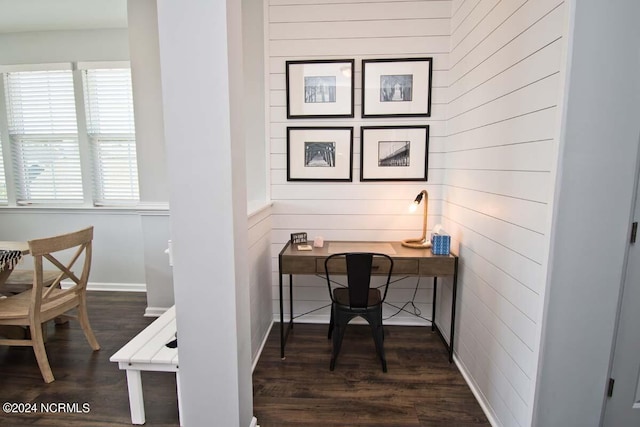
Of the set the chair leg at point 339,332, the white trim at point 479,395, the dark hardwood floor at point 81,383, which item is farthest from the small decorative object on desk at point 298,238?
the white trim at point 479,395

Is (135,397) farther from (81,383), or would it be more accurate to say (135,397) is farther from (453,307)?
(453,307)

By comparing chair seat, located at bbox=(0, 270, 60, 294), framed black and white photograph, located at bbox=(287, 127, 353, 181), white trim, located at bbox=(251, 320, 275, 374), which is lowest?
white trim, located at bbox=(251, 320, 275, 374)

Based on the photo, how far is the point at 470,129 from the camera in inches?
82.6

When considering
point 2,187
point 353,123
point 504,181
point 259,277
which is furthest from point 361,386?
point 2,187

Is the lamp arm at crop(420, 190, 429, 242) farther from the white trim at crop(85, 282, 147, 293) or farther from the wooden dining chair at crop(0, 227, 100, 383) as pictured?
the white trim at crop(85, 282, 147, 293)

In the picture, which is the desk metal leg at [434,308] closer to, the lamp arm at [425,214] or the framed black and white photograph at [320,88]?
the lamp arm at [425,214]

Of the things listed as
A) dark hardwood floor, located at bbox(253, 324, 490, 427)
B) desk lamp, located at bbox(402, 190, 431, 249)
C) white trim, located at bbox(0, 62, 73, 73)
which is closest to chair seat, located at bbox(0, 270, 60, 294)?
dark hardwood floor, located at bbox(253, 324, 490, 427)

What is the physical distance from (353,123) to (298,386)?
2.00 meters

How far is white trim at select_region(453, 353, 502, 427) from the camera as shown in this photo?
1.72m

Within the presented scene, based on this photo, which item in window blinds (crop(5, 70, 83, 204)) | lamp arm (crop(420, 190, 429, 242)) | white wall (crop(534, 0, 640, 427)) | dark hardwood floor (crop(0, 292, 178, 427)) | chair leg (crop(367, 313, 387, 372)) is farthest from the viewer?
window blinds (crop(5, 70, 83, 204))

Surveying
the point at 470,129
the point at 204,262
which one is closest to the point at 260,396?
the point at 204,262

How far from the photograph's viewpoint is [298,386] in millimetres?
2014

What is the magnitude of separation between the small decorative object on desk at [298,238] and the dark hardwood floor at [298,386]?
787 mm

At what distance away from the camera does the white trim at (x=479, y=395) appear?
172 cm
